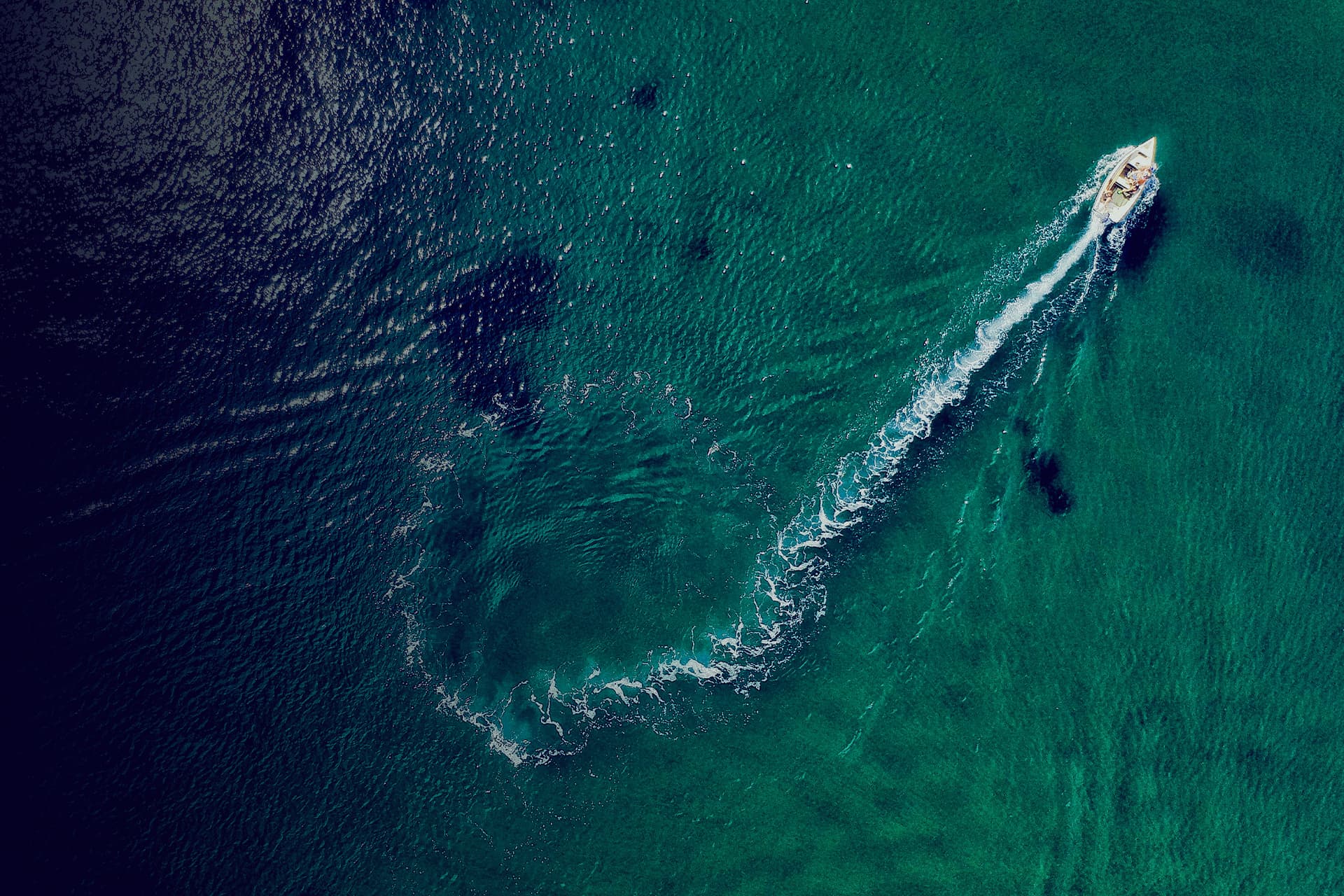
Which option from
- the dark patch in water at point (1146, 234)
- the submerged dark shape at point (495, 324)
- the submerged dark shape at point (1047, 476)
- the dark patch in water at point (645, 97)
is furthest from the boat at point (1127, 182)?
the submerged dark shape at point (495, 324)

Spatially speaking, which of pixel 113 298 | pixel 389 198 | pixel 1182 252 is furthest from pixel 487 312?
pixel 1182 252

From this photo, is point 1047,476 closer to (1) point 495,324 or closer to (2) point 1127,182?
(2) point 1127,182

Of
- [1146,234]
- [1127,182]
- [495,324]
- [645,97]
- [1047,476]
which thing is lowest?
[495,324]

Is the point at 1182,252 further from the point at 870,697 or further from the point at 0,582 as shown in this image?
the point at 0,582

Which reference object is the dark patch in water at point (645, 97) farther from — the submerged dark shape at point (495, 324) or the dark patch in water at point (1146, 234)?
the dark patch in water at point (1146, 234)

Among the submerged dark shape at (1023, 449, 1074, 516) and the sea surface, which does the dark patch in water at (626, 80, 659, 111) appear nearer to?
the sea surface

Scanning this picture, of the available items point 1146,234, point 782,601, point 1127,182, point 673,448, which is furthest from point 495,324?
point 1146,234
